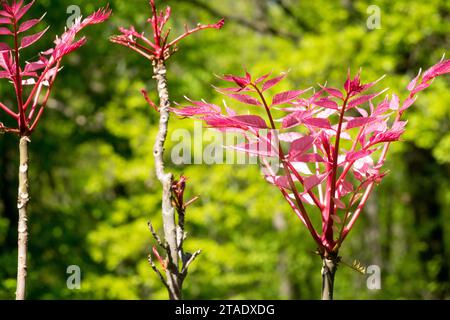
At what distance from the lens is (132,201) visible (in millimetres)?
7590

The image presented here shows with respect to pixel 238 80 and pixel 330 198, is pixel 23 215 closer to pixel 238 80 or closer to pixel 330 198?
pixel 238 80

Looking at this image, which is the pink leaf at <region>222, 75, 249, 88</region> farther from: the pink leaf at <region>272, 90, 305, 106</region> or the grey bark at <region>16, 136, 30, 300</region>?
the grey bark at <region>16, 136, 30, 300</region>

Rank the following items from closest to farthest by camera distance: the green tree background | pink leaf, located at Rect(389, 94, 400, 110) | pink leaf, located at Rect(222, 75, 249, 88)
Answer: pink leaf, located at Rect(222, 75, 249, 88) < pink leaf, located at Rect(389, 94, 400, 110) < the green tree background

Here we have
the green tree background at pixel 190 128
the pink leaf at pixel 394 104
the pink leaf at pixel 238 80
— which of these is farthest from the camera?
the green tree background at pixel 190 128

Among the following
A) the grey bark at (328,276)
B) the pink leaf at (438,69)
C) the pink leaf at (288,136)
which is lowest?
the grey bark at (328,276)

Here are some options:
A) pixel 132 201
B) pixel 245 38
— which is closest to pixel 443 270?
Answer: pixel 132 201

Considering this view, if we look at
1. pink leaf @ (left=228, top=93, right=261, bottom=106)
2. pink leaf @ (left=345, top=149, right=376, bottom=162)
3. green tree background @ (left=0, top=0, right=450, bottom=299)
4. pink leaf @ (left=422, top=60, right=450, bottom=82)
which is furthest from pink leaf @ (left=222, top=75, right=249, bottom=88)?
green tree background @ (left=0, top=0, right=450, bottom=299)

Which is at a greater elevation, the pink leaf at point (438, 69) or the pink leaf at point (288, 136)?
the pink leaf at point (438, 69)

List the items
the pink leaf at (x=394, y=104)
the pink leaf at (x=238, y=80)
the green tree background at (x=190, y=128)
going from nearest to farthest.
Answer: the pink leaf at (x=238, y=80), the pink leaf at (x=394, y=104), the green tree background at (x=190, y=128)

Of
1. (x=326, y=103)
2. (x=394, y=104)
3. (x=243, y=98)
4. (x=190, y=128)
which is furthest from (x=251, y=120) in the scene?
(x=190, y=128)

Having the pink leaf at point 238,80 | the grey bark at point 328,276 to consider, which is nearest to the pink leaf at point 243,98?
the pink leaf at point 238,80

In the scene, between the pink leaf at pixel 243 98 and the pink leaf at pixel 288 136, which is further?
Answer: the pink leaf at pixel 288 136

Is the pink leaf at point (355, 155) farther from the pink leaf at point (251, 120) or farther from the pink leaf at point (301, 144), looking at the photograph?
the pink leaf at point (251, 120)

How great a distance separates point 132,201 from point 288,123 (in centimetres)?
676
